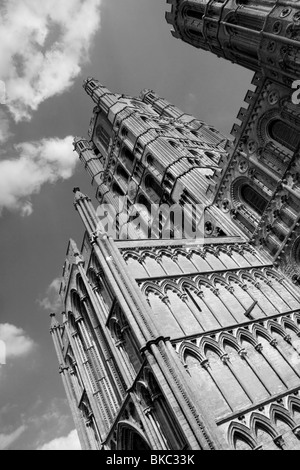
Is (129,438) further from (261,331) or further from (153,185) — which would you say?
(153,185)

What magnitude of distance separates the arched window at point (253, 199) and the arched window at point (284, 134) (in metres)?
3.56

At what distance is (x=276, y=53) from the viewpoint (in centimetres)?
2106

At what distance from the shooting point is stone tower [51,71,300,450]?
13.7 m

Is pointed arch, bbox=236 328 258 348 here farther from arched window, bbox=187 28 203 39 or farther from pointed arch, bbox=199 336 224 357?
arched window, bbox=187 28 203 39

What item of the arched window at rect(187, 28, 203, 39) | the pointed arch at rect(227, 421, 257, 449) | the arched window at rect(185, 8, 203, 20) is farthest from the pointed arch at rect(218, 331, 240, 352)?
the arched window at rect(185, 8, 203, 20)

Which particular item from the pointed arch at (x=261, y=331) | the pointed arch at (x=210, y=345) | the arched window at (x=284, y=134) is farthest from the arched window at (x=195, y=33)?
the pointed arch at (x=210, y=345)

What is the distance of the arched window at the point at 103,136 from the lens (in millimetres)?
44594

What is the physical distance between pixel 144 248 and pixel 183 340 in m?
6.47

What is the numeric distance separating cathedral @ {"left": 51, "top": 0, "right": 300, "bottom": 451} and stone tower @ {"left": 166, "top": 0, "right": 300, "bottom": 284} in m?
0.08

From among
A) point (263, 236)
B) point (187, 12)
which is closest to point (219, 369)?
point (263, 236)

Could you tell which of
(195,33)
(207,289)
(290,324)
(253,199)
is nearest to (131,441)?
(207,289)

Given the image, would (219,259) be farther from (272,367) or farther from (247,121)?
(247,121)

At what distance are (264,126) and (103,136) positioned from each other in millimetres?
25483
